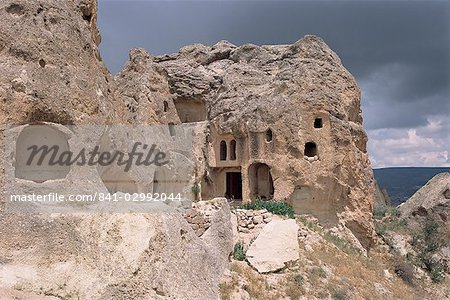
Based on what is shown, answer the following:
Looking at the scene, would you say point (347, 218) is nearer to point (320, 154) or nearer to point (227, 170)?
point (320, 154)

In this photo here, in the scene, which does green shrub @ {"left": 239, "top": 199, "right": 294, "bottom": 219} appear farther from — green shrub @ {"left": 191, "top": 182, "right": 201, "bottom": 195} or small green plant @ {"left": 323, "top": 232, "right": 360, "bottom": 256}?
green shrub @ {"left": 191, "top": 182, "right": 201, "bottom": 195}

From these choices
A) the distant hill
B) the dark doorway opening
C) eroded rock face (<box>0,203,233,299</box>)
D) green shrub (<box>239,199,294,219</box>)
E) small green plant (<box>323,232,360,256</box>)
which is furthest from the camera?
the distant hill

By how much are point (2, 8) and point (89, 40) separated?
1.70m

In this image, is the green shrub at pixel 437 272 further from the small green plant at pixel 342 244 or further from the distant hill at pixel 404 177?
the distant hill at pixel 404 177

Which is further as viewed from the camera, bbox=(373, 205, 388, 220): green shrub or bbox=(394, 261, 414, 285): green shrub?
bbox=(373, 205, 388, 220): green shrub

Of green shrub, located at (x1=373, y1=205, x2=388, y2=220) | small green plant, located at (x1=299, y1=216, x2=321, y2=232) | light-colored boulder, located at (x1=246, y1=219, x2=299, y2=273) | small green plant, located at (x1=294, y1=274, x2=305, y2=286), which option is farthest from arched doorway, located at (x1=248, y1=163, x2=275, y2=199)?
green shrub, located at (x1=373, y1=205, x2=388, y2=220)

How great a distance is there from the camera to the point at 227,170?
760 inches

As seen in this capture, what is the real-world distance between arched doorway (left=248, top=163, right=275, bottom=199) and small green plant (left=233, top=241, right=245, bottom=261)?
6.94 m

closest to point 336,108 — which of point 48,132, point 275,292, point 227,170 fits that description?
point 227,170

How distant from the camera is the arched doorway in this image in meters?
17.7

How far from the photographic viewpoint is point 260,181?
711 inches

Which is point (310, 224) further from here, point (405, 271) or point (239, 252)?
point (239, 252)

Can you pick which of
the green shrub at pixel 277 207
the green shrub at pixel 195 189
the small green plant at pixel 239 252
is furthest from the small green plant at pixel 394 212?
the small green plant at pixel 239 252

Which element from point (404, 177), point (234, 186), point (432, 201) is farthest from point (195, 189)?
point (404, 177)
